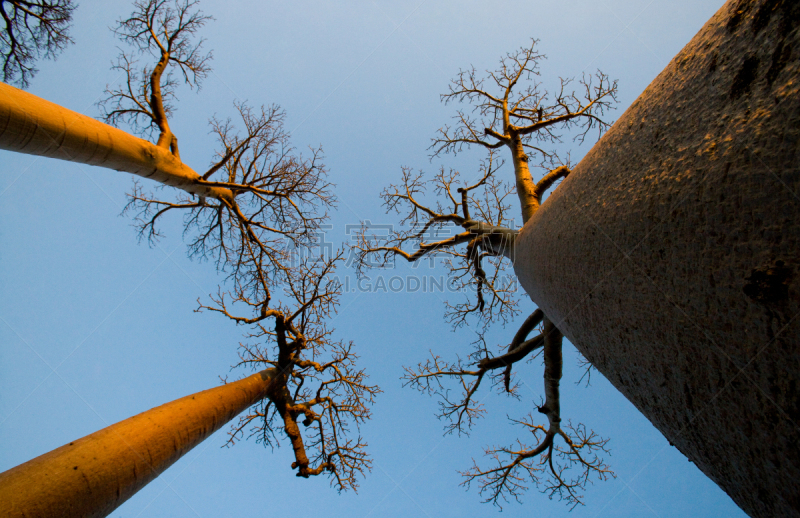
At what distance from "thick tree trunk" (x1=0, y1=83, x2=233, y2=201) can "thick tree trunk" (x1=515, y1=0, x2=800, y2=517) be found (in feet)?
13.9

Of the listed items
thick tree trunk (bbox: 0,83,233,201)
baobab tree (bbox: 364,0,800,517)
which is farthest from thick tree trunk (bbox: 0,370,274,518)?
baobab tree (bbox: 364,0,800,517)

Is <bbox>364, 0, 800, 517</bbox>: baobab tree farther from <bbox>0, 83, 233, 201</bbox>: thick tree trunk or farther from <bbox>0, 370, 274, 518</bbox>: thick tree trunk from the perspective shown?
<bbox>0, 83, 233, 201</bbox>: thick tree trunk

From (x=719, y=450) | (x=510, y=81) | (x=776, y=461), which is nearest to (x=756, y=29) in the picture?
(x=776, y=461)

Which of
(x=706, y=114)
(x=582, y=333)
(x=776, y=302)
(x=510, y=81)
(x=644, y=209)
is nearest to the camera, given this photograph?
(x=776, y=302)

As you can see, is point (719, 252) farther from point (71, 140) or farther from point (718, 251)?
point (71, 140)

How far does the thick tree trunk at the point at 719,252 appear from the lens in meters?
0.76

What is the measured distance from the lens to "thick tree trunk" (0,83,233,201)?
8.46 feet

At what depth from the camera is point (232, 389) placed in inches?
137

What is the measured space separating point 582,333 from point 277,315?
3.81m

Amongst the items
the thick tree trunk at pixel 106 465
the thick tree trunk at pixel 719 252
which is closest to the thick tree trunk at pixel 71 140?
the thick tree trunk at pixel 106 465

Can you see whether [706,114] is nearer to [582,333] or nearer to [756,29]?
[756,29]

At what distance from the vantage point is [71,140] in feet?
9.79

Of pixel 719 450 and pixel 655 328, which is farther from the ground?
pixel 655 328

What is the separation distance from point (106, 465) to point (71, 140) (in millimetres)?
2867
